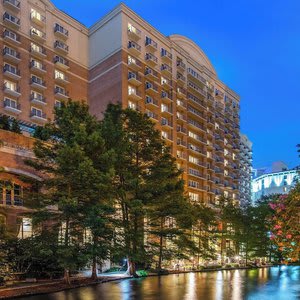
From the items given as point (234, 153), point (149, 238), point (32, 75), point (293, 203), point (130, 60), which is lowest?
point (149, 238)

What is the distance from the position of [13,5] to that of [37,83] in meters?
11.4

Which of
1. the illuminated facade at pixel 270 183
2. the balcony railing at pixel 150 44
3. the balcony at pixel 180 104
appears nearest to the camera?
the balcony railing at pixel 150 44

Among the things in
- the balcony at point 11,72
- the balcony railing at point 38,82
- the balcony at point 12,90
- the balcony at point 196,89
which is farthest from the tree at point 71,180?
the balcony at point 196,89

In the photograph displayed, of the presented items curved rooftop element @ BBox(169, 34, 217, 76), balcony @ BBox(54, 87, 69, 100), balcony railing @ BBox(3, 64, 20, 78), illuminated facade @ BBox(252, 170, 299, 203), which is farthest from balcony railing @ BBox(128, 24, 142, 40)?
illuminated facade @ BBox(252, 170, 299, 203)

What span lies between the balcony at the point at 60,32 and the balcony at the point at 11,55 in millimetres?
8518

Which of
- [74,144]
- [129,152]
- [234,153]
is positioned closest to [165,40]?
[234,153]

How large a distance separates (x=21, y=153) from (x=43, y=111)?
29903mm

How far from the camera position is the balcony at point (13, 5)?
2297 inches

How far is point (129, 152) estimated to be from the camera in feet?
117

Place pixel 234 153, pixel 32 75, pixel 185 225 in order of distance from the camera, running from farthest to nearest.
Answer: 1. pixel 234 153
2. pixel 32 75
3. pixel 185 225

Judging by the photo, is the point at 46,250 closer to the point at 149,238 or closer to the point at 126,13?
the point at 149,238

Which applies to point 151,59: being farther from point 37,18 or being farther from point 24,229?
point 24,229

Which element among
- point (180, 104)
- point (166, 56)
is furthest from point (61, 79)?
point (180, 104)

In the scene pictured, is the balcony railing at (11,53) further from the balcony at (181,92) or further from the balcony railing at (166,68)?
the balcony at (181,92)
